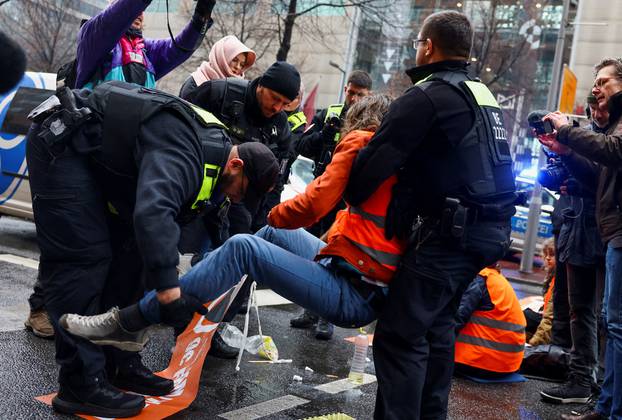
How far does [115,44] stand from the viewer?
4.05 m

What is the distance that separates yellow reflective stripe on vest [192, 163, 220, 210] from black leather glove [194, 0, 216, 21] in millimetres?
1508

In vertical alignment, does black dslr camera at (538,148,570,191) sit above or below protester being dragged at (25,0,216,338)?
below

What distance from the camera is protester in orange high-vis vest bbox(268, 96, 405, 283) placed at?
3061 millimetres

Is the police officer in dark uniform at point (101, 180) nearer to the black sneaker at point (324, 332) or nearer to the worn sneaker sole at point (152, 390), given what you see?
the worn sneaker sole at point (152, 390)

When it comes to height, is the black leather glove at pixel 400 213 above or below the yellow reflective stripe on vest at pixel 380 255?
above

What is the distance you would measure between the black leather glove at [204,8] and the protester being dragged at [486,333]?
2.58m

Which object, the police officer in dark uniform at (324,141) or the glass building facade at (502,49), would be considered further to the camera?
the glass building facade at (502,49)

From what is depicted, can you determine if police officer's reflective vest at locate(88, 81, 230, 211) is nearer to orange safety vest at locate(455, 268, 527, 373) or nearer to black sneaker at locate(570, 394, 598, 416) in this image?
orange safety vest at locate(455, 268, 527, 373)

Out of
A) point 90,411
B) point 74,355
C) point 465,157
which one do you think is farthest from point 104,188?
point 465,157

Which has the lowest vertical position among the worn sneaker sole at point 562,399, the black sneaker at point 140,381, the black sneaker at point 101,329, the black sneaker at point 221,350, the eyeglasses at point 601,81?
the worn sneaker sole at point 562,399

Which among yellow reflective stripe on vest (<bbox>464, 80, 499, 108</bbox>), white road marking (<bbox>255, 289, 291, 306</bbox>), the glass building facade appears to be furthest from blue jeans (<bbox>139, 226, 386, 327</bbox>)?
the glass building facade

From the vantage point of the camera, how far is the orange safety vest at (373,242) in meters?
3.06

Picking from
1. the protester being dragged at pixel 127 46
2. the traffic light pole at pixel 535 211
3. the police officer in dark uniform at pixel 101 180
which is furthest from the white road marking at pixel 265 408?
the traffic light pole at pixel 535 211

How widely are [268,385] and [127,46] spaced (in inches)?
89.4
